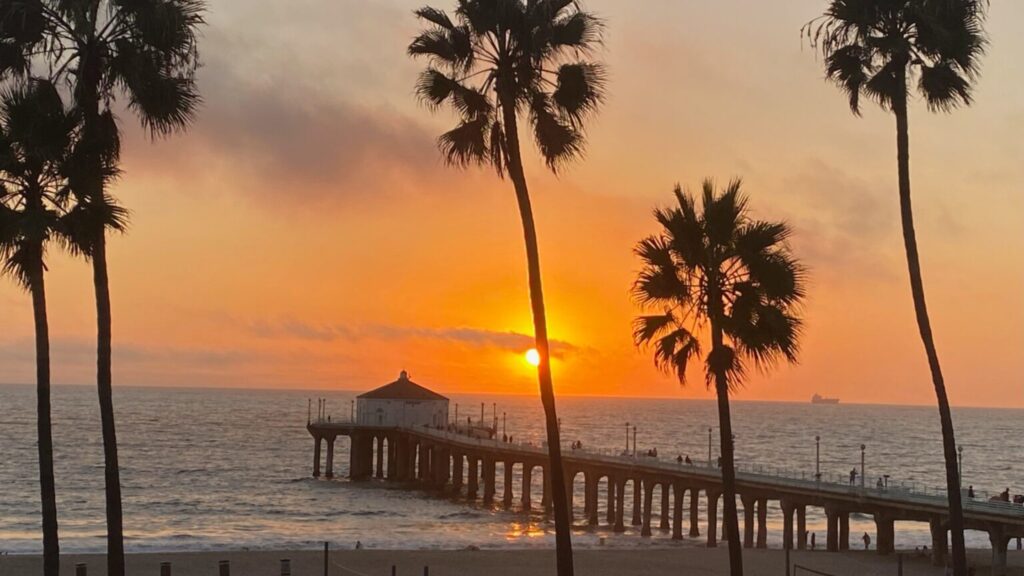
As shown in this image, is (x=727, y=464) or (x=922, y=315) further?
(x=922, y=315)

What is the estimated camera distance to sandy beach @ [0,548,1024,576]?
120ft

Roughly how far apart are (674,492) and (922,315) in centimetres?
3504

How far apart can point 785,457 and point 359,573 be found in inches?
4285

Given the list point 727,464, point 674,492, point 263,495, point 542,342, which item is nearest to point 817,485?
point 674,492

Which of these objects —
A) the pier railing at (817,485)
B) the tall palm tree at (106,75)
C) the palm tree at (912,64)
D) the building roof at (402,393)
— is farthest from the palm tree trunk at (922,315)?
the building roof at (402,393)

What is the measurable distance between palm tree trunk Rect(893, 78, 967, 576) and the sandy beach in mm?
16583

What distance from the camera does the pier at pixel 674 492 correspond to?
4084 cm

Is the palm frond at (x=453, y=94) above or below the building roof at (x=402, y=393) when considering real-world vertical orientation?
above

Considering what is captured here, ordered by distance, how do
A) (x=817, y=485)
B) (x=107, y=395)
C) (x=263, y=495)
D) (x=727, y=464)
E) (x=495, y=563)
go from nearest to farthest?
(x=107, y=395), (x=727, y=464), (x=495, y=563), (x=817, y=485), (x=263, y=495)

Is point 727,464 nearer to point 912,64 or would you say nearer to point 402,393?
point 912,64

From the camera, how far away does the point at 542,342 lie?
16953mm

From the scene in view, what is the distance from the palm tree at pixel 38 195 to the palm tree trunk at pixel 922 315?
47.6 feet

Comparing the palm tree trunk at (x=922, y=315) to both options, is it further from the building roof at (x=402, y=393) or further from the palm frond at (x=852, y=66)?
the building roof at (x=402, y=393)

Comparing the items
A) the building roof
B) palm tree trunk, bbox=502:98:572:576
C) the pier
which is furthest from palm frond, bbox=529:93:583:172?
the building roof
